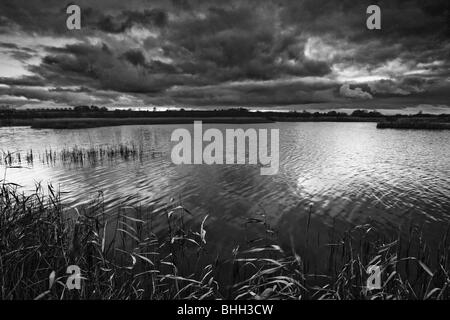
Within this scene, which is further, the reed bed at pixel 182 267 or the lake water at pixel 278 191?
the lake water at pixel 278 191

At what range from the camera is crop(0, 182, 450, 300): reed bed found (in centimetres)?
510

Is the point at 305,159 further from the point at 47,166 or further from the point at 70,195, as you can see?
the point at 47,166

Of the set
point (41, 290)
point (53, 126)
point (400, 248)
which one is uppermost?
point (53, 126)

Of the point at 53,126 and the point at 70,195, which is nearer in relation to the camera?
the point at 70,195

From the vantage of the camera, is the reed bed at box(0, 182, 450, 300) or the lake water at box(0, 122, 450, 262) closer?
the reed bed at box(0, 182, 450, 300)

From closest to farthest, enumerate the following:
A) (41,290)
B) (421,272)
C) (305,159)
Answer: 1. (41,290)
2. (421,272)
3. (305,159)

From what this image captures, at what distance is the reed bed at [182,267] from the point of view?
5.10 metres

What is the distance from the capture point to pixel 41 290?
5.16 m

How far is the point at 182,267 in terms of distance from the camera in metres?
7.35

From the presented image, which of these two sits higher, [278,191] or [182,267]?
[278,191]

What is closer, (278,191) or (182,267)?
(182,267)
